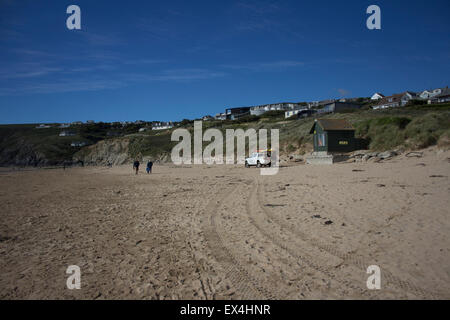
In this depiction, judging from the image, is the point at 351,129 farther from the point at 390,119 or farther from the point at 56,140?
the point at 56,140

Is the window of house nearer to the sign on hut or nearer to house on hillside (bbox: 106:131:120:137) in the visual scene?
the sign on hut

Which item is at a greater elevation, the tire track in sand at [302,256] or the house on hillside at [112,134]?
the house on hillside at [112,134]

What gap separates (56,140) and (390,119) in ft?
320

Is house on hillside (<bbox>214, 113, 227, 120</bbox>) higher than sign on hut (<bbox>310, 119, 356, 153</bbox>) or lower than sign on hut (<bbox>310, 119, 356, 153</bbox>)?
higher

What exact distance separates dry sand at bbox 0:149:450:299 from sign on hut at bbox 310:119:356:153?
18030mm

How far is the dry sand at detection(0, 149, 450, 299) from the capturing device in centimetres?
397

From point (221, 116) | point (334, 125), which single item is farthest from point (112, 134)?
point (334, 125)

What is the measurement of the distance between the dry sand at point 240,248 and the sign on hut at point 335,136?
18030mm

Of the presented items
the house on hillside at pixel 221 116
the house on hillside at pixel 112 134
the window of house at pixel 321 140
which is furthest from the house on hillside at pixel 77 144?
the window of house at pixel 321 140

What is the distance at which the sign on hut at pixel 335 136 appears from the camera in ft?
91.5

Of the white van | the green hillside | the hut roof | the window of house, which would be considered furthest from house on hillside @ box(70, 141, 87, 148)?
the hut roof

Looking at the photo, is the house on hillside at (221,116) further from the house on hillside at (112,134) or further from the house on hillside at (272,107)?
the house on hillside at (112,134)
